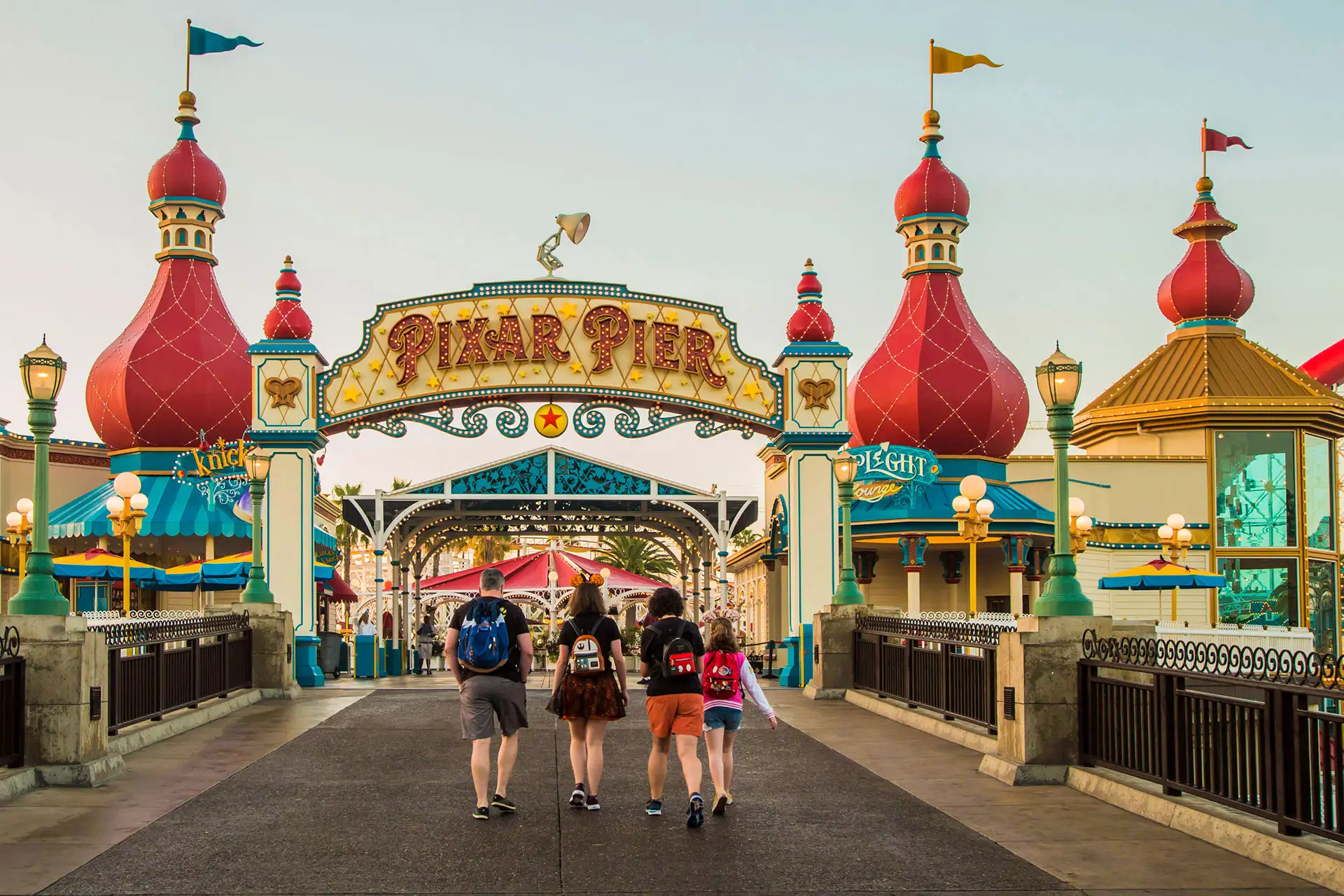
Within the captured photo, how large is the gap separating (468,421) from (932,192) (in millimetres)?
14514

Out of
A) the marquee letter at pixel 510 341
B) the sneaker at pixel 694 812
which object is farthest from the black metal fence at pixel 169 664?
the marquee letter at pixel 510 341

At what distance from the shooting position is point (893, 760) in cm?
1335

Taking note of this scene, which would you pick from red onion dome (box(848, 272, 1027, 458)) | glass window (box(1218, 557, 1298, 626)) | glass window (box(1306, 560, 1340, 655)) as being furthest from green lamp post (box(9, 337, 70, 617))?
glass window (box(1306, 560, 1340, 655))

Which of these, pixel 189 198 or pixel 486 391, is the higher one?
pixel 189 198

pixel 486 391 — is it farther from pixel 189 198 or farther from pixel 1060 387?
pixel 1060 387

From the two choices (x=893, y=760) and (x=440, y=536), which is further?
(x=440, y=536)

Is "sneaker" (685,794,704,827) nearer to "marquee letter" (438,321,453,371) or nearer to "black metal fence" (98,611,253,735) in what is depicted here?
"black metal fence" (98,611,253,735)

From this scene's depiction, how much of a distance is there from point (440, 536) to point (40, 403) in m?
21.8

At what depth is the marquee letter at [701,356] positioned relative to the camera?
85.6ft

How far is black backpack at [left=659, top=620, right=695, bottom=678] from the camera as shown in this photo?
988 centimetres

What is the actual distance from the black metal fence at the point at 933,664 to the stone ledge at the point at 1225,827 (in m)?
2.22

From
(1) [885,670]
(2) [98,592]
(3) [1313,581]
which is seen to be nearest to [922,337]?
(3) [1313,581]

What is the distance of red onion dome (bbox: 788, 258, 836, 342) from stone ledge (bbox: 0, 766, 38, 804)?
17204 millimetres

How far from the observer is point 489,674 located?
9.88m
